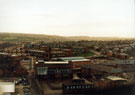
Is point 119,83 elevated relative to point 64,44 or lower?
lower

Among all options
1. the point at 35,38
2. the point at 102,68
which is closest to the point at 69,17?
the point at 35,38

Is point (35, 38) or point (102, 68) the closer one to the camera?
point (35, 38)

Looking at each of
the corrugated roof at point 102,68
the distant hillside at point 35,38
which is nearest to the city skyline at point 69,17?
→ the distant hillside at point 35,38

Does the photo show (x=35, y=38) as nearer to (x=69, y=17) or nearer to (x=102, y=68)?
(x=69, y=17)

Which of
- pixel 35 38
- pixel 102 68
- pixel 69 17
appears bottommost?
pixel 102 68

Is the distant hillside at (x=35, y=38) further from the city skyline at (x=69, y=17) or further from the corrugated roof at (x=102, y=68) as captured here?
the corrugated roof at (x=102, y=68)

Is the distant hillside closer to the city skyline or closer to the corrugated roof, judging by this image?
the city skyline

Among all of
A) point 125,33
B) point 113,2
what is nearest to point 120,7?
point 113,2

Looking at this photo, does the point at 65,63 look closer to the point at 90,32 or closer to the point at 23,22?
the point at 90,32

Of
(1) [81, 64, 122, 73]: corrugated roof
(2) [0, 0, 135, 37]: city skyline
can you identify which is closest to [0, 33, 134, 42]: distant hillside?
(2) [0, 0, 135, 37]: city skyline
